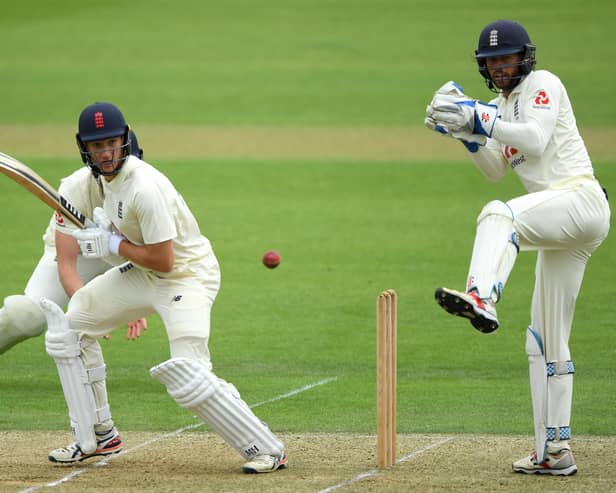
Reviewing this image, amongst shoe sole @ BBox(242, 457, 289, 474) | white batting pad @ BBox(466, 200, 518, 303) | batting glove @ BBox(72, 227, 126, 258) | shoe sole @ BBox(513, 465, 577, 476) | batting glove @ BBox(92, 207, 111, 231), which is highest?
batting glove @ BBox(92, 207, 111, 231)

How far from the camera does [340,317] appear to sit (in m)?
11.3

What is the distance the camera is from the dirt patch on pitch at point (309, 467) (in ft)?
20.7

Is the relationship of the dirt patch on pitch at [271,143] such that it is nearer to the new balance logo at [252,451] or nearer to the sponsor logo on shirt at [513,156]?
the sponsor logo on shirt at [513,156]

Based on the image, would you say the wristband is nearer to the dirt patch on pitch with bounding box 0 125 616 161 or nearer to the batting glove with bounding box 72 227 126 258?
the batting glove with bounding box 72 227 126 258

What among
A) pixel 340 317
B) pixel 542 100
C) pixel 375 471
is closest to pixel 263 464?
pixel 375 471

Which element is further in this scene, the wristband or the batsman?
the wristband

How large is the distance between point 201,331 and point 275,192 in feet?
38.0

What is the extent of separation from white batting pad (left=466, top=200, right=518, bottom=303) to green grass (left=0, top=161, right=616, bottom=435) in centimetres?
203

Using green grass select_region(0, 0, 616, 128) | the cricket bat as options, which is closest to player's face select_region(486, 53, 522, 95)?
the cricket bat

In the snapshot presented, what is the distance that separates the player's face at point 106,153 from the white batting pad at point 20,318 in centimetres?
Answer: 158

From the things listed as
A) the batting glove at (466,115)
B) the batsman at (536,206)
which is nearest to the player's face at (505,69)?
the batsman at (536,206)

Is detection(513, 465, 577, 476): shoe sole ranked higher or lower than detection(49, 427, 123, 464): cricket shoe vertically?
lower

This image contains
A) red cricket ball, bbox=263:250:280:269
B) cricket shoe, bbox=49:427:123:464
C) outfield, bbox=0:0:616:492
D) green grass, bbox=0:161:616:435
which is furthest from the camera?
red cricket ball, bbox=263:250:280:269

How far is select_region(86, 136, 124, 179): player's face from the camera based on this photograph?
6.57m
